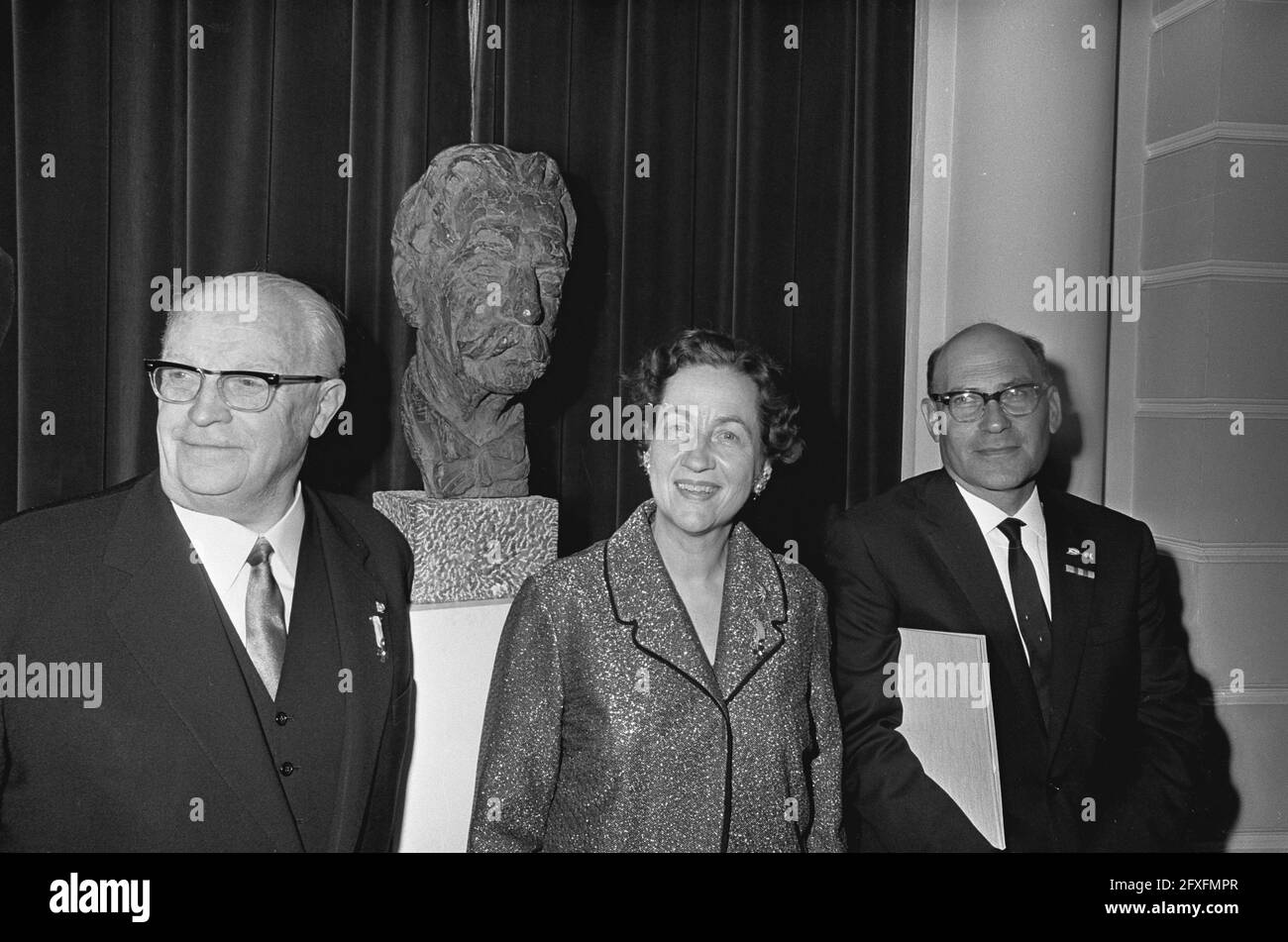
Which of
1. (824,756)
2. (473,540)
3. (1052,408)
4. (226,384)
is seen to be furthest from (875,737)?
(226,384)

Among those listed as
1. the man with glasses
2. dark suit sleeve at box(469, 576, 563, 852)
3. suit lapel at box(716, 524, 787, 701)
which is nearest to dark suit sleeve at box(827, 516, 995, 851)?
the man with glasses

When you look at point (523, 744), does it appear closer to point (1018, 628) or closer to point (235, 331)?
point (235, 331)

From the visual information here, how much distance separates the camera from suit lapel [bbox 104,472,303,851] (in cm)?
138

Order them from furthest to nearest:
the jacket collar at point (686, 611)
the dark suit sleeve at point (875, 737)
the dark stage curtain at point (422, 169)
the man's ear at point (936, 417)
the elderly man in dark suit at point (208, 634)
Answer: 1. the dark stage curtain at point (422, 169)
2. the man's ear at point (936, 417)
3. the dark suit sleeve at point (875, 737)
4. the jacket collar at point (686, 611)
5. the elderly man in dark suit at point (208, 634)

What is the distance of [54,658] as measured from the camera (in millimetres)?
1312

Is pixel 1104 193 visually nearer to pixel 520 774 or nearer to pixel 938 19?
pixel 938 19

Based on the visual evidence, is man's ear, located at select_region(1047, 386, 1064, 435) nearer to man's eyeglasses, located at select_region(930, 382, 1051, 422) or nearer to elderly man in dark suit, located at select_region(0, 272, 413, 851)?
man's eyeglasses, located at select_region(930, 382, 1051, 422)

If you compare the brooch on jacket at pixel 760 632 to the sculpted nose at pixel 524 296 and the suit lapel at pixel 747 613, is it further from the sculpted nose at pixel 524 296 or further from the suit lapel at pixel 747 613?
the sculpted nose at pixel 524 296

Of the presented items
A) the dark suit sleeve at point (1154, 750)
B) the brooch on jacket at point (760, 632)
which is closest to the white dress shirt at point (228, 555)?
the brooch on jacket at point (760, 632)

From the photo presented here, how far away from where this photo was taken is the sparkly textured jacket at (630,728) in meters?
1.45

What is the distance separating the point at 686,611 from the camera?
58.7 inches

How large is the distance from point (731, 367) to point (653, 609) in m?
0.40

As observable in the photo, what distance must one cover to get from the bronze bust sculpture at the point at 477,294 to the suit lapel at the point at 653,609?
48cm
